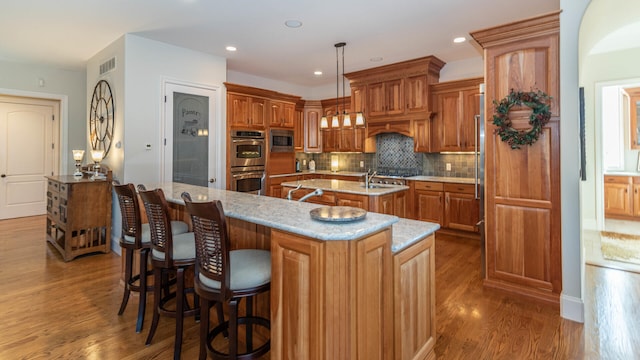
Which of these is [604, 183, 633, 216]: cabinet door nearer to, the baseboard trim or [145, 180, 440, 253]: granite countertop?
the baseboard trim

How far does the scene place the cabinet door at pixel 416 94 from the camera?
5.43 meters

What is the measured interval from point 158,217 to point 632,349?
3.28 metres

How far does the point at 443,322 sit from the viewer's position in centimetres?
257

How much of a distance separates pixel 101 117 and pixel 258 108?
2.45 metres

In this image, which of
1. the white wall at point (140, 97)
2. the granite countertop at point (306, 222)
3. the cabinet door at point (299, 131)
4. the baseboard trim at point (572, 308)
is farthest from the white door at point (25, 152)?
the baseboard trim at point (572, 308)

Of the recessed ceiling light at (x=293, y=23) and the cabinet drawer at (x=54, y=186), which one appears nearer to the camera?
the recessed ceiling light at (x=293, y=23)

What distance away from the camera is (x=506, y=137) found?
289 cm

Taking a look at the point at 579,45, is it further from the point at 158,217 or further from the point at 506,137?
the point at 158,217

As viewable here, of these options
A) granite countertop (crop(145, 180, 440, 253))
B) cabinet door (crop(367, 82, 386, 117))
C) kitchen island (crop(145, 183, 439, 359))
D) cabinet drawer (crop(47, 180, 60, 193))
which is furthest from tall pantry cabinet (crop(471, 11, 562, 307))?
cabinet drawer (crop(47, 180, 60, 193))

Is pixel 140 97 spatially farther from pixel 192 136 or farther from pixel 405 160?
pixel 405 160

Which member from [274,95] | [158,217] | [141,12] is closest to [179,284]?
[158,217]

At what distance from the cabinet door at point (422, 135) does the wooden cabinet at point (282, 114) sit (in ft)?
8.15

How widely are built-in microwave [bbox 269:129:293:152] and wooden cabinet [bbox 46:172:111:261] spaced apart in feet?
9.18

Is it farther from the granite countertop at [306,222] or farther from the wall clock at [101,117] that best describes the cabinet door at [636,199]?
the wall clock at [101,117]
